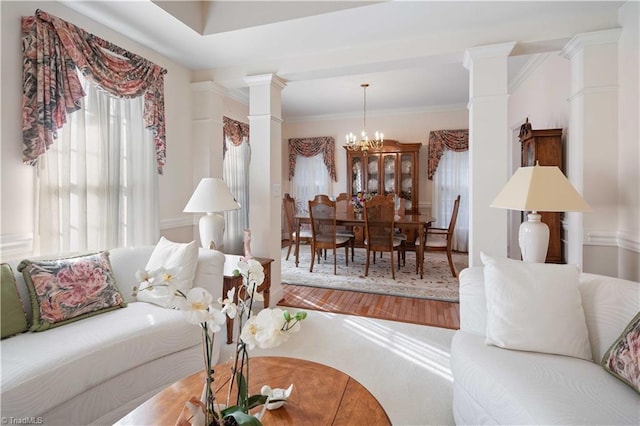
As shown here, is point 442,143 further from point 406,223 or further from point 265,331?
point 265,331

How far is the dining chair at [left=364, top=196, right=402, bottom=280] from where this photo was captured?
4.08 metres

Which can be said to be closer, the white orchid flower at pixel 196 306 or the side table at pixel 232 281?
the white orchid flower at pixel 196 306

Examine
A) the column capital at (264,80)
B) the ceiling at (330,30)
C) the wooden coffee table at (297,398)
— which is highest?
the ceiling at (330,30)

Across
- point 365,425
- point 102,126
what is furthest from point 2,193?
point 365,425

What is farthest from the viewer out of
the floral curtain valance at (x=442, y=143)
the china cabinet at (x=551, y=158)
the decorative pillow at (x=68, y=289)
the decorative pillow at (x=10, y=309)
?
the floral curtain valance at (x=442, y=143)

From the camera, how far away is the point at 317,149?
6.75m

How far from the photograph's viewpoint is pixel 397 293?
367 centimetres

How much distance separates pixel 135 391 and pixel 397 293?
8.99ft

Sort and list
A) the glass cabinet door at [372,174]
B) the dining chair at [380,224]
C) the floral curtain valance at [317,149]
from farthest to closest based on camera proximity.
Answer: the floral curtain valance at [317,149], the glass cabinet door at [372,174], the dining chair at [380,224]

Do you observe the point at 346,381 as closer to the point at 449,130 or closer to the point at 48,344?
the point at 48,344

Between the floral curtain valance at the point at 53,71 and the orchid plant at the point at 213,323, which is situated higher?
the floral curtain valance at the point at 53,71

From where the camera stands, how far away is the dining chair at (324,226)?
4473 mm

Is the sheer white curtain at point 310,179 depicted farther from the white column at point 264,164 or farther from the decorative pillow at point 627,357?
the decorative pillow at point 627,357

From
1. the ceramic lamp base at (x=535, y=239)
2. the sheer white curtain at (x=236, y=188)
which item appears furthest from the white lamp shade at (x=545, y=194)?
the sheer white curtain at (x=236, y=188)
